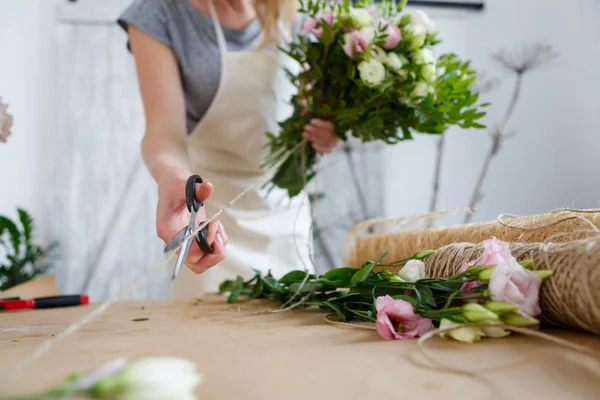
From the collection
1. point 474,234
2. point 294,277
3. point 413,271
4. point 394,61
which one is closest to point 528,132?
point 394,61

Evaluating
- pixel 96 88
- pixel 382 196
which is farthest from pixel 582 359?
pixel 96 88

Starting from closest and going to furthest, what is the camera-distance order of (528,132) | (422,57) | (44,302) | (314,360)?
(314,360) < (44,302) < (422,57) < (528,132)

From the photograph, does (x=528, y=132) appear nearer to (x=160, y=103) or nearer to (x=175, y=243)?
→ (x=160, y=103)

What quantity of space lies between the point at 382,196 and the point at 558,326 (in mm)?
2587

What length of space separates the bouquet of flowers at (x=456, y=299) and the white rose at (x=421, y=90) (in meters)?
0.46

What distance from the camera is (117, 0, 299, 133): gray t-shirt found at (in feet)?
3.71

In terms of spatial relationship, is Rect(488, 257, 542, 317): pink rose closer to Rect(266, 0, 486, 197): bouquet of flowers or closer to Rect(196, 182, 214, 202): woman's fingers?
Rect(196, 182, 214, 202): woman's fingers

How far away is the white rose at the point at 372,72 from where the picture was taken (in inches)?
35.2

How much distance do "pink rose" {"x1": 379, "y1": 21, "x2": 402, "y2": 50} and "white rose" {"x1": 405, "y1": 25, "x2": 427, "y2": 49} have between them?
0.07ft

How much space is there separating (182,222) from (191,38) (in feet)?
2.25

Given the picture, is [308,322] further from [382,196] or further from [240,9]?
[382,196]

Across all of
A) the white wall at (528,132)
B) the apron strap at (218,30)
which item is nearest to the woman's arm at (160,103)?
the apron strap at (218,30)

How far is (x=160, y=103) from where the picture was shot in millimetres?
1036

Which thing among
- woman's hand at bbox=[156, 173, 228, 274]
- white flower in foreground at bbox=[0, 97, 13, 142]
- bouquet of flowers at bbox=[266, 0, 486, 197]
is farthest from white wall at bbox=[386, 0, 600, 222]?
white flower in foreground at bbox=[0, 97, 13, 142]
